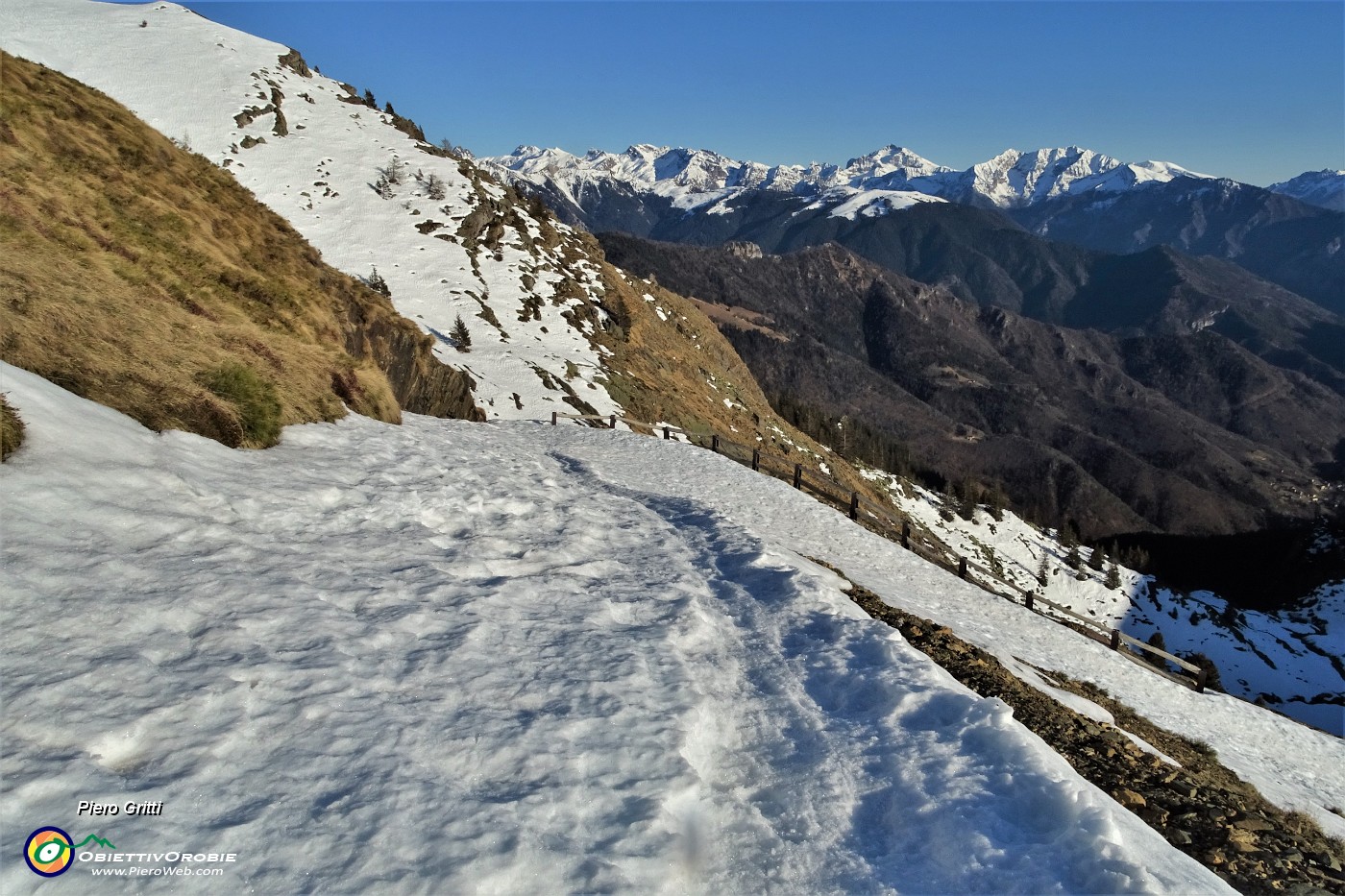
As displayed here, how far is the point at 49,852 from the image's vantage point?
11.0 ft

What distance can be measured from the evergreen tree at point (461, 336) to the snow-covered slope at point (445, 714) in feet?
88.7

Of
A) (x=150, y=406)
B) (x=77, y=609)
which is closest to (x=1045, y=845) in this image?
(x=77, y=609)

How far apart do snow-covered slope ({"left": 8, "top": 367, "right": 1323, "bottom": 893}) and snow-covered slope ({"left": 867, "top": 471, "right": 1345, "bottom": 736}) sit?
62.3m

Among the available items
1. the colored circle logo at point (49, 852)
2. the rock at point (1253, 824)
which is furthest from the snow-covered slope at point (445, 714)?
the rock at point (1253, 824)

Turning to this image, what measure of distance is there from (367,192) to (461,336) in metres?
23.4

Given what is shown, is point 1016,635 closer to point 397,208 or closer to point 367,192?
point 397,208

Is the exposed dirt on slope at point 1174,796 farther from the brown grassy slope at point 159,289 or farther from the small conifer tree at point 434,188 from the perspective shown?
the small conifer tree at point 434,188

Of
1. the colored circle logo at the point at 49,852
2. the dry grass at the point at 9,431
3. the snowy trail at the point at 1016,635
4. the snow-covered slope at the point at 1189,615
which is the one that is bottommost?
the snow-covered slope at the point at 1189,615

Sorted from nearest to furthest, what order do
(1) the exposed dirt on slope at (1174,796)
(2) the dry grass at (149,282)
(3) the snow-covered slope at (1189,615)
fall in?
(1) the exposed dirt on slope at (1174,796), (2) the dry grass at (149,282), (3) the snow-covered slope at (1189,615)

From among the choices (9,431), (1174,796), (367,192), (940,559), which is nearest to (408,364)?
(9,431)

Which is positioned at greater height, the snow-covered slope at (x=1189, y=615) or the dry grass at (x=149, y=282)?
the dry grass at (x=149, y=282)

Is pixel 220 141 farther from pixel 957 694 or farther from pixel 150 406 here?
pixel 957 694

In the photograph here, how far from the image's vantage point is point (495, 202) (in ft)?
180

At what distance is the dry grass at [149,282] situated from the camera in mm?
8594
